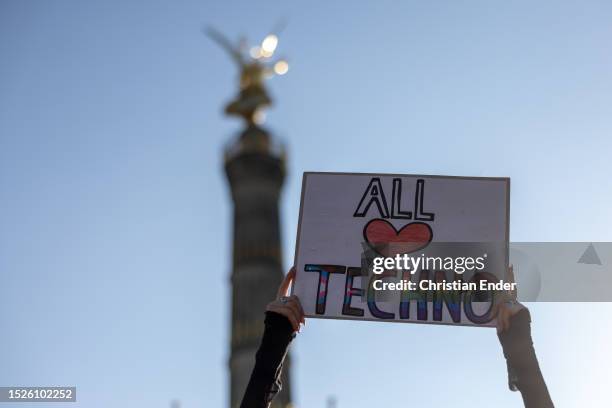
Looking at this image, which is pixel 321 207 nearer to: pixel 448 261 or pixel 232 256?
pixel 448 261

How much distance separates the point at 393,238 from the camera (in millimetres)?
5164

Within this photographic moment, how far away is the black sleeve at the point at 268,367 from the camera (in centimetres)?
421

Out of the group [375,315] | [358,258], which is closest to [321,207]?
[358,258]

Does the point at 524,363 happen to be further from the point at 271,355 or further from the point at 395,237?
the point at 395,237

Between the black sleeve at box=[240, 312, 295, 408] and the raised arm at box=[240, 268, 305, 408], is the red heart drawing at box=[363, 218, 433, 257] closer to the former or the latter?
the raised arm at box=[240, 268, 305, 408]

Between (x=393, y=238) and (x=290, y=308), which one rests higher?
(x=393, y=238)

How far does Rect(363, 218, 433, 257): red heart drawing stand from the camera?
5.14m

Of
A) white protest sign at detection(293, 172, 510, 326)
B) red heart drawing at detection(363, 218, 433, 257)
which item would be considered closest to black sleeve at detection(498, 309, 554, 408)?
white protest sign at detection(293, 172, 510, 326)

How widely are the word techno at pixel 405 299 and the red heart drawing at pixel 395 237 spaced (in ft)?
0.47

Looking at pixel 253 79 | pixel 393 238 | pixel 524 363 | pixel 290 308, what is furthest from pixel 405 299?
pixel 253 79

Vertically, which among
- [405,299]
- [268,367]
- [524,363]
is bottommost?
[268,367]

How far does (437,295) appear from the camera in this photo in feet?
16.3

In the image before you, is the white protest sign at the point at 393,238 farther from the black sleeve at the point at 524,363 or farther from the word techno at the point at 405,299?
the black sleeve at the point at 524,363

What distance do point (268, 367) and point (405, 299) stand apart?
0.97m
